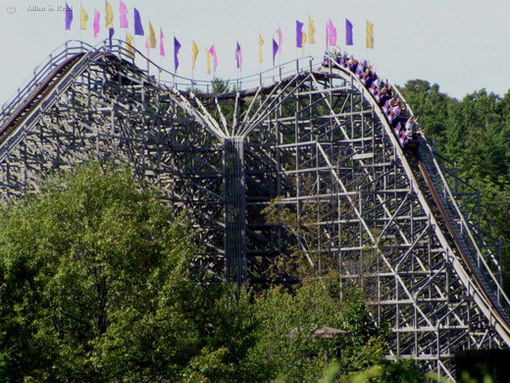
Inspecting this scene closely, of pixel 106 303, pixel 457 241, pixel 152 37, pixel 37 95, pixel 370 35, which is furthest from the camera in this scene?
pixel 152 37

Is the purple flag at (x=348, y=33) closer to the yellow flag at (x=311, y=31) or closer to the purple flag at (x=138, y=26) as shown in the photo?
the yellow flag at (x=311, y=31)

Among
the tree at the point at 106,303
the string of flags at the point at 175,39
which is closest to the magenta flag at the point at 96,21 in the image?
the string of flags at the point at 175,39

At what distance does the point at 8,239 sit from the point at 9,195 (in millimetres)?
12972

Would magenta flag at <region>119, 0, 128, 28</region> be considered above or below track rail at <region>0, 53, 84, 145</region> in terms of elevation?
above

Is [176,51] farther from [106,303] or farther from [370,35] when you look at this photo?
[106,303]

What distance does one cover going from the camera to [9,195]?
41.1m

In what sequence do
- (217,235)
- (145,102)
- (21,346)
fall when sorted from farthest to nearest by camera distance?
(217,235) → (145,102) → (21,346)

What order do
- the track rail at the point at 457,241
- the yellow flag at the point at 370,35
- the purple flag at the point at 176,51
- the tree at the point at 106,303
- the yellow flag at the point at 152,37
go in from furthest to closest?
the purple flag at the point at 176,51 < the yellow flag at the point at 152,37 < the yellow flag at the point at 370,35 < the track rail at the point at 457,241 < the tree at the point at 106,303

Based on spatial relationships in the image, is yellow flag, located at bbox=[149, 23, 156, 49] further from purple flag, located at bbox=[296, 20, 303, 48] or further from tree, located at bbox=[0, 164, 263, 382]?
tree, located at bbox=[0, 164, 263, 382]

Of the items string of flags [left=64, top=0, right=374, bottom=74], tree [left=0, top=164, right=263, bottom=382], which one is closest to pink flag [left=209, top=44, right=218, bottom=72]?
string of flags [left=64, top=0, right=374, bottom=74]

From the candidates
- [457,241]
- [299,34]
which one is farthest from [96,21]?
[457,241]

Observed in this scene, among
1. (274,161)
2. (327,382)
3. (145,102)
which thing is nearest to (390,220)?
(274,161)

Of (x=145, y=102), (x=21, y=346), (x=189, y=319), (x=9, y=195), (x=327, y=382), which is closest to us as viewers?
(x=327, y=382)

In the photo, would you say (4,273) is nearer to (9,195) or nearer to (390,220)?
(9,195)
